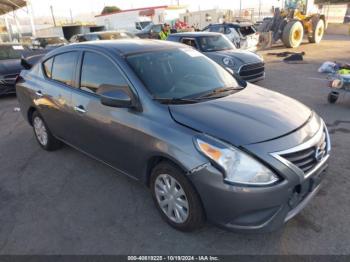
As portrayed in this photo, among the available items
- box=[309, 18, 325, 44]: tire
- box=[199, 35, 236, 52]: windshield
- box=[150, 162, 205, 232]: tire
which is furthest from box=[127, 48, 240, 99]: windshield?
box=[309, 18, 325, 44]: tire

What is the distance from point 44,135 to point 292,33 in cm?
1589

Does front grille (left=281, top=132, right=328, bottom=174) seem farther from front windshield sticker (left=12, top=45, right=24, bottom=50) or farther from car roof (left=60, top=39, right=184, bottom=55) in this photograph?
front windshield sticker (left=12, top=45, right=24, bottom=50)

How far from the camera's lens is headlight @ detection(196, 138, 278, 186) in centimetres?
245

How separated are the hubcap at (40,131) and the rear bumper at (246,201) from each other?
3.22m

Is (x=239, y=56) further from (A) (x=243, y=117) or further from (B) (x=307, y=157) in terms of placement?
(B) (x=307, y=157)

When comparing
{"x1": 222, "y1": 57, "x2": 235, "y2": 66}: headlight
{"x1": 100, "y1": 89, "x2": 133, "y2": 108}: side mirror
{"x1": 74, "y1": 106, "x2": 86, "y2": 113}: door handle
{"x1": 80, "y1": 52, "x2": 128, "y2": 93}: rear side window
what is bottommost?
{"x1": 222, "y1": 57, "x2": 235, "y2": 66}: headlight

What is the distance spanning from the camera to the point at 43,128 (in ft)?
16.3

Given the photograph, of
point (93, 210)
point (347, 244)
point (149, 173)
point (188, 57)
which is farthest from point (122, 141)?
point (347, 244)

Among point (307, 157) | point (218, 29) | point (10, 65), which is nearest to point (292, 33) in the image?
point (218, 29)

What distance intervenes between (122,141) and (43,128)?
2235mm

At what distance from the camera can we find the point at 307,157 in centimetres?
267

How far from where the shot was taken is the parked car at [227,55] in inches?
332

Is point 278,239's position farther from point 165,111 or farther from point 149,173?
point 165,111

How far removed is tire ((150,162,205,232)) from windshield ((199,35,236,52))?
7032 millimetres
